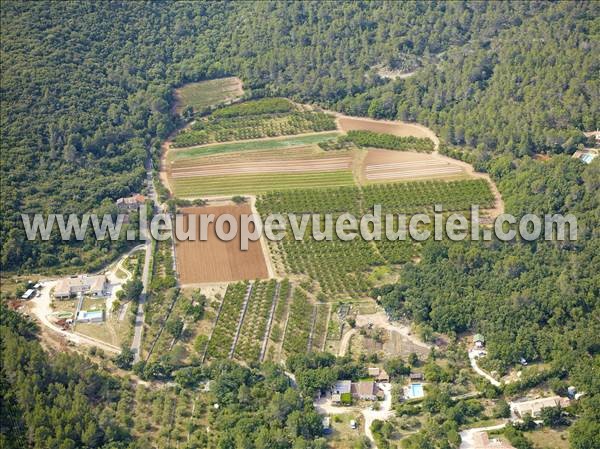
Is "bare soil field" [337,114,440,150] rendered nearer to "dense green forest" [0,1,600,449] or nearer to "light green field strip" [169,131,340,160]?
"dense green forest" [0,1,600,449]

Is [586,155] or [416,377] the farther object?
[586,155]

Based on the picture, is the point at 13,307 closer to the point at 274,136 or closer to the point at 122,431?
the point at 122,431

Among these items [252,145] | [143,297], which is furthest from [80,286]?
[252,145]

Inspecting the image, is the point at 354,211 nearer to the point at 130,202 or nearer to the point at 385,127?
the point at 385,127

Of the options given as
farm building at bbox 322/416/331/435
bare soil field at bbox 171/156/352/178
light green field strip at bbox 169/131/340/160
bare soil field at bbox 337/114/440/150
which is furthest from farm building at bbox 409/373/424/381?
light green field strip at bbox 169/131/340/160

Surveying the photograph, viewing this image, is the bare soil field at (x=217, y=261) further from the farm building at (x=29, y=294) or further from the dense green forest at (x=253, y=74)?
the farm building at (x=29, y=294)

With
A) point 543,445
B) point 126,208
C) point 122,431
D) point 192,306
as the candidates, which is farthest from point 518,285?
point 126,208
